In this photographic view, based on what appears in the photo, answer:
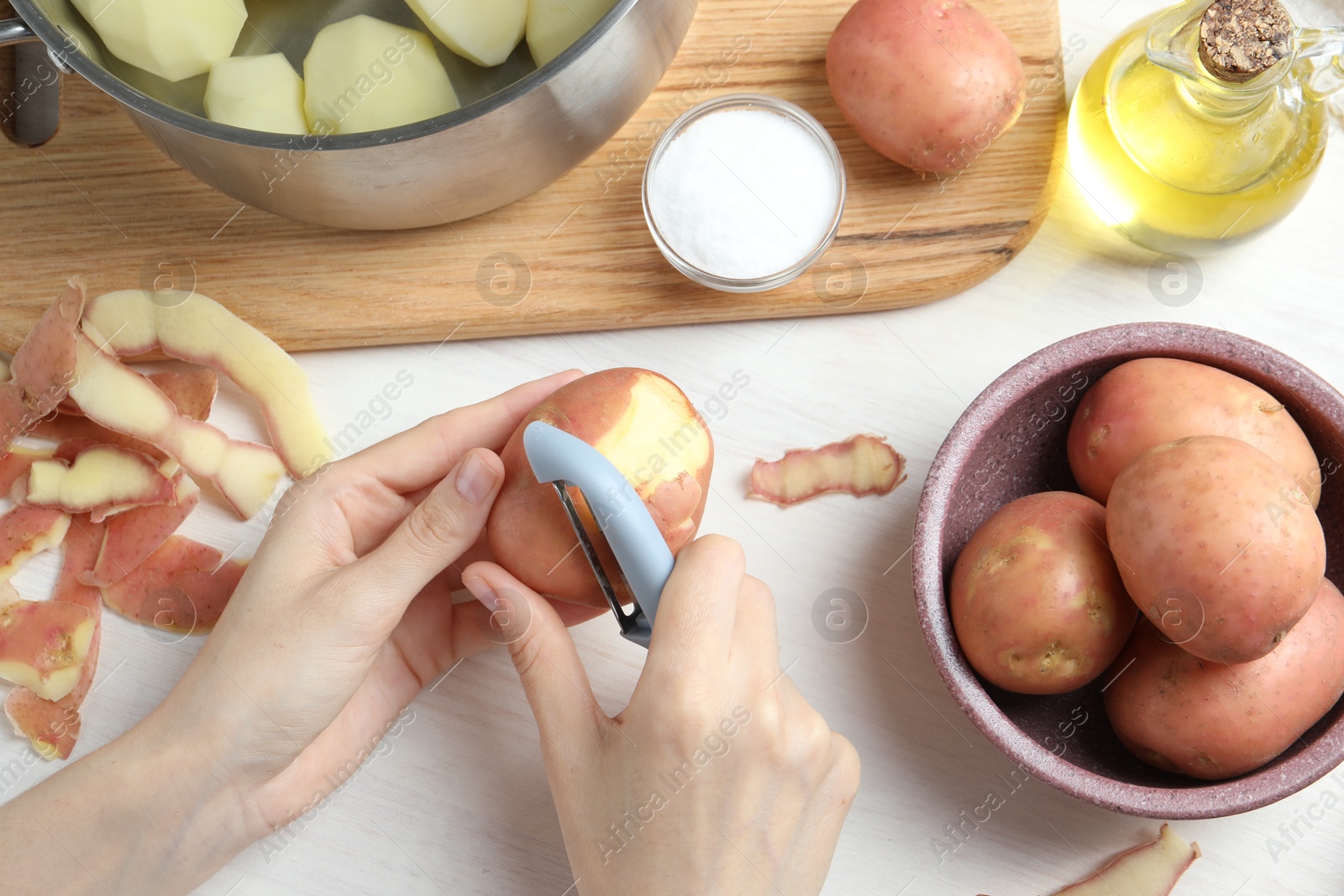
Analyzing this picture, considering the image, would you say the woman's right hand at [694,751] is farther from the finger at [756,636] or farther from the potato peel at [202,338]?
the potato peel at [202,338]

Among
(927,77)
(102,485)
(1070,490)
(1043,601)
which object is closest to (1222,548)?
(1043,601)

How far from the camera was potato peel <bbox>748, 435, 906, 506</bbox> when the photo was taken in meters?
0.92

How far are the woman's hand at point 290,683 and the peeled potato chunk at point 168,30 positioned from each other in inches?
15.1

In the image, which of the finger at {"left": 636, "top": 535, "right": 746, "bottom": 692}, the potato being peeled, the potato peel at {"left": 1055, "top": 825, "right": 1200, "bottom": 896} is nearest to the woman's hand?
the finger at {"left": 636, "top": 535, "right": 746, "bottom": 692}

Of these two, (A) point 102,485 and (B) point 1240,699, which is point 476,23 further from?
(B) point 1240,699

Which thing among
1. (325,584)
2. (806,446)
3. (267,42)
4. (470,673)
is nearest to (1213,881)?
(806,446)

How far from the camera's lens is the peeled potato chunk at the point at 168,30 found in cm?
82

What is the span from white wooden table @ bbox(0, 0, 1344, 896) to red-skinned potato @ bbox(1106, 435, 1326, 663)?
0.86 ft

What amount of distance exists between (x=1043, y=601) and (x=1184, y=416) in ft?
0.60

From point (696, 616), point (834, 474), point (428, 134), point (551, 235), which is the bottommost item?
point (834, 474)

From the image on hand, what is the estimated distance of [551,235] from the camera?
0.95 meters

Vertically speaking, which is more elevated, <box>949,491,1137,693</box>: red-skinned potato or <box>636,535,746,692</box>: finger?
<box>636,535,746,692</box>: finger

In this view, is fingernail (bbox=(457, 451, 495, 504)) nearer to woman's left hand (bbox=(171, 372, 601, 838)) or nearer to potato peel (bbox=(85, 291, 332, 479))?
woman's left hand (bbox=(171, 372, 601, 838))

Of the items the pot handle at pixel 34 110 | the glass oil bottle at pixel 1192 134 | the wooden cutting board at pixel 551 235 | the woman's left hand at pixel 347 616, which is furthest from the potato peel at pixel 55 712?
the glass oil bottle at pixel 1192 134
